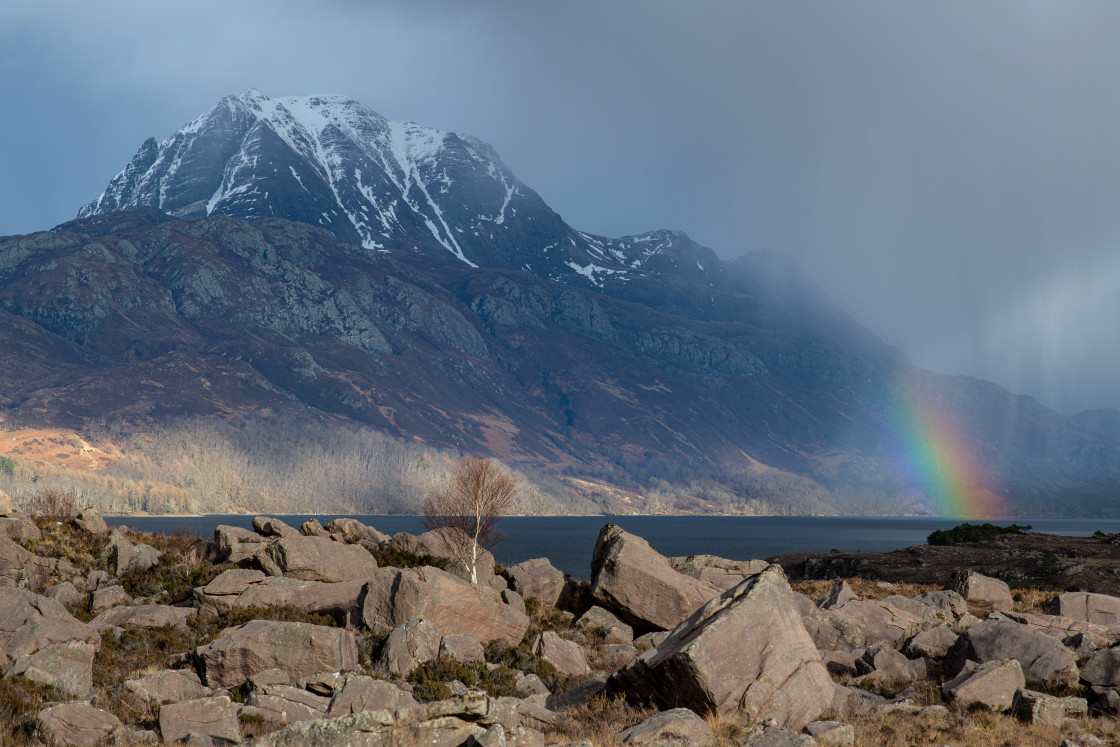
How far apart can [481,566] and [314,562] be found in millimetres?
9644

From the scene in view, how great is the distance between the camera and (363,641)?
31219 mm

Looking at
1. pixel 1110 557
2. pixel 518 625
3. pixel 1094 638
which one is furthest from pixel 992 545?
pixel 518 625

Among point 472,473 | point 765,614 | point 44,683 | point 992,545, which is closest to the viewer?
point 765,614

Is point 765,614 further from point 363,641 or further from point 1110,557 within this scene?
point 1110,557

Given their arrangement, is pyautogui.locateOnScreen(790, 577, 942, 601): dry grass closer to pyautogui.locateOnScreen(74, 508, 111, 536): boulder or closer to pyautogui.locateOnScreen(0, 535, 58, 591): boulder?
pyautogui.locateOnScreen(0, 535, 58, 591): boulder

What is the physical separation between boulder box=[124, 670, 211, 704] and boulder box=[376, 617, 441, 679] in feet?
20.3

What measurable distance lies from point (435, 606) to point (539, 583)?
11158 millimetres

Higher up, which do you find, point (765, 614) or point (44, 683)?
point (765, 614)

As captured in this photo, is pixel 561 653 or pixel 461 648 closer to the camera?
pixel 461 648

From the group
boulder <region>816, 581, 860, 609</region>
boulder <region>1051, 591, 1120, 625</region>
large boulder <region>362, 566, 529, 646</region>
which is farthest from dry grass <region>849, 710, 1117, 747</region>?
boulder <region>1051, 591, 1120, 625</region>

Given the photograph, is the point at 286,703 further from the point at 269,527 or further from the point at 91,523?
the point at 91,523

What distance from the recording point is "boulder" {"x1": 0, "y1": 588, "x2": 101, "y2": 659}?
92.7 feet

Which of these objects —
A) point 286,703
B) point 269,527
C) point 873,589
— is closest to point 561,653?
point 286,703

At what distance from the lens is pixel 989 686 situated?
2341 cm
